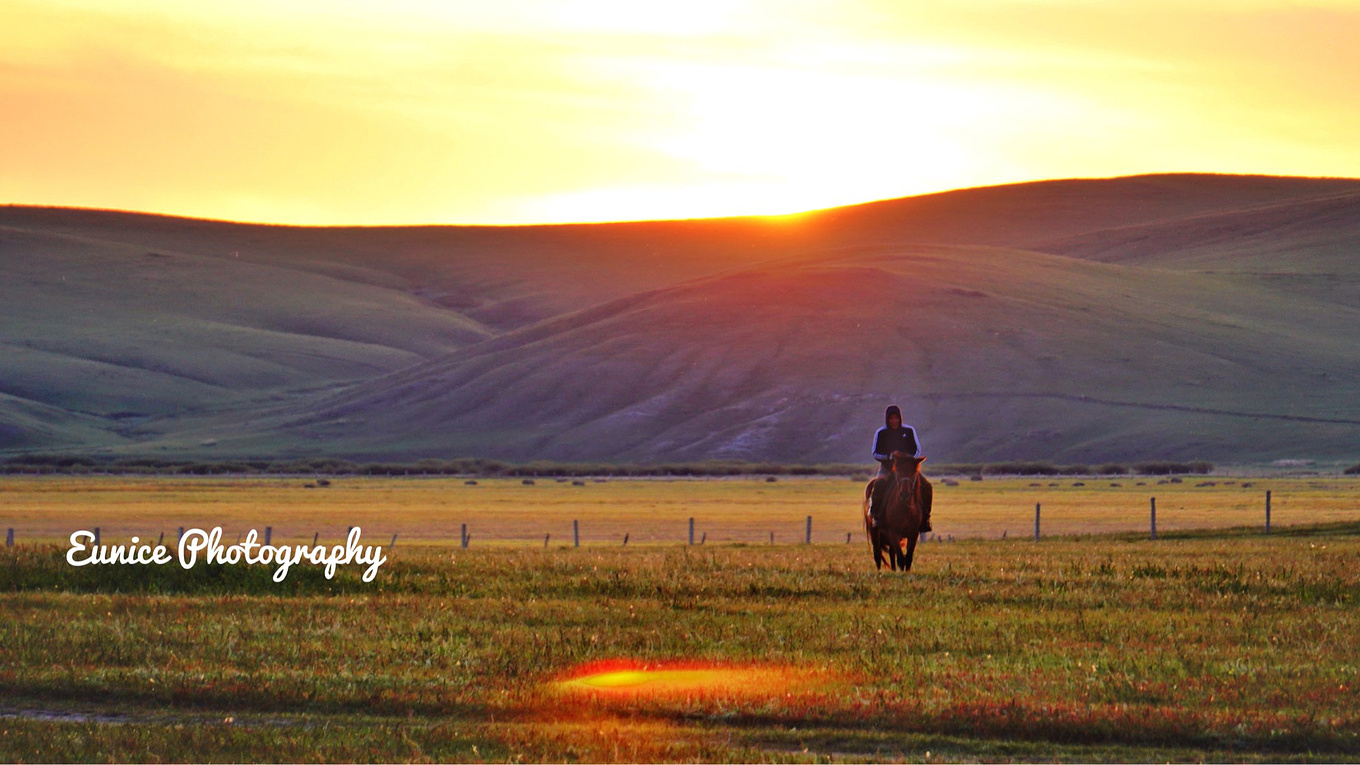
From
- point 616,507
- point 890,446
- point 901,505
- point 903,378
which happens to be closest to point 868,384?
point 903,378

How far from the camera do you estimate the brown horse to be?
2181 centimetres

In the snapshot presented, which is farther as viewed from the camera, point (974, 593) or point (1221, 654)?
point (974, 593)

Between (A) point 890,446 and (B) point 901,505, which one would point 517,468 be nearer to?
(B) point 901,505

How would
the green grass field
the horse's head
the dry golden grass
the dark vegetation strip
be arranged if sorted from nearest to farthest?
1. the green grass field
2. the horse's head
3. the dry golden grass
4. the dark vegetation strip

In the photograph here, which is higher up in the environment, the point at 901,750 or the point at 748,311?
the point at 748,311

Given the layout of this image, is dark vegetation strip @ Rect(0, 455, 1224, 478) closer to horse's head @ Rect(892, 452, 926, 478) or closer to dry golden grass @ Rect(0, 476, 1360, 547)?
dry golden grass @ Rect(0, 476, 1360, 547)

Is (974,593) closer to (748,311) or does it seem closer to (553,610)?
(553,610)

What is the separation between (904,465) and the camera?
21750 mm

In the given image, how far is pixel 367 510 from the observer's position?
74125 mm

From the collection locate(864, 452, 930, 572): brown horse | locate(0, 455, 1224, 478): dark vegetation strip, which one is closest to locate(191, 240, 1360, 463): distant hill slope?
locate(0, 455, 1224, 478): dark vegetation strip

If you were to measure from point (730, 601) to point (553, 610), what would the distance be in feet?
7.86

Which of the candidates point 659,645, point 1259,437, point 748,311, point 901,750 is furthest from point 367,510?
point 748,311

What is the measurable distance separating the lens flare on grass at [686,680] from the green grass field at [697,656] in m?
0.10

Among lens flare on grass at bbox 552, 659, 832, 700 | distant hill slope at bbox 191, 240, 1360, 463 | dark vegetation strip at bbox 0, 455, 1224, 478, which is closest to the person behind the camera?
lens flare on grass at bbox 552, 659, 832, 700
